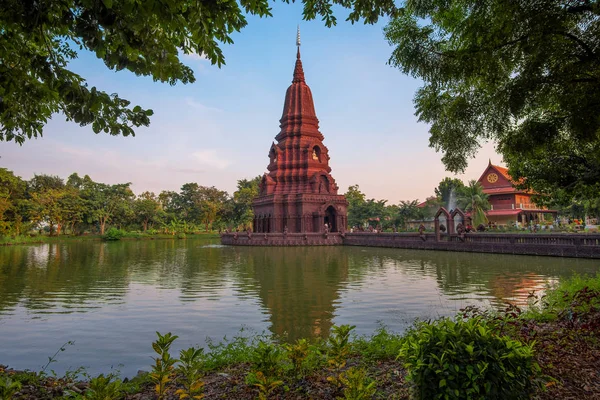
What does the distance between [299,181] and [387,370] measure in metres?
30.3

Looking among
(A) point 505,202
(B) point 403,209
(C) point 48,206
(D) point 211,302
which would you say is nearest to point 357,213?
(B) point 403,209

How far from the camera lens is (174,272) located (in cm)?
1355

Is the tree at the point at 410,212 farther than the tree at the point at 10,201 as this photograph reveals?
Yes

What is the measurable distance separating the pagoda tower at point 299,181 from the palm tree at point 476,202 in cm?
1368

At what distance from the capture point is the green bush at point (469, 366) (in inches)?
100

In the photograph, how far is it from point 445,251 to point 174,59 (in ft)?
68.7

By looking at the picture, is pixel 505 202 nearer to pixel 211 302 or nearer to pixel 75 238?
pixel 211 302

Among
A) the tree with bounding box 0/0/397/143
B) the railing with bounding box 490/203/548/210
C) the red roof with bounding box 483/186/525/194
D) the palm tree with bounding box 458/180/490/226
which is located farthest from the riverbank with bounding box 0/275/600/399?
the red roof with bounding box 483/186/525/194

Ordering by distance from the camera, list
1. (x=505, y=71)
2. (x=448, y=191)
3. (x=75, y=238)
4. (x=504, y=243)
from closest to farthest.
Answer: (x=505, y=71) < (x=504, y=243) < (x=75, y=238) < (x=448, y=191)

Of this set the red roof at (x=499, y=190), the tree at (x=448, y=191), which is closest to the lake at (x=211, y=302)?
the red roof at (x=499, y=190)

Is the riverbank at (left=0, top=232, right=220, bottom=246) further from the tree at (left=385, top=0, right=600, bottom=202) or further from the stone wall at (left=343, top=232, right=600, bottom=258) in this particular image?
the tree at (left=385, top=0, right=600, bottom=202)

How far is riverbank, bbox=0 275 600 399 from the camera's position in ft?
8.64

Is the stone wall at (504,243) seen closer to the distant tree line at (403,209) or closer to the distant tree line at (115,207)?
the distant tree line at (403,209)

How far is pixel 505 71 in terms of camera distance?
6.13 m
